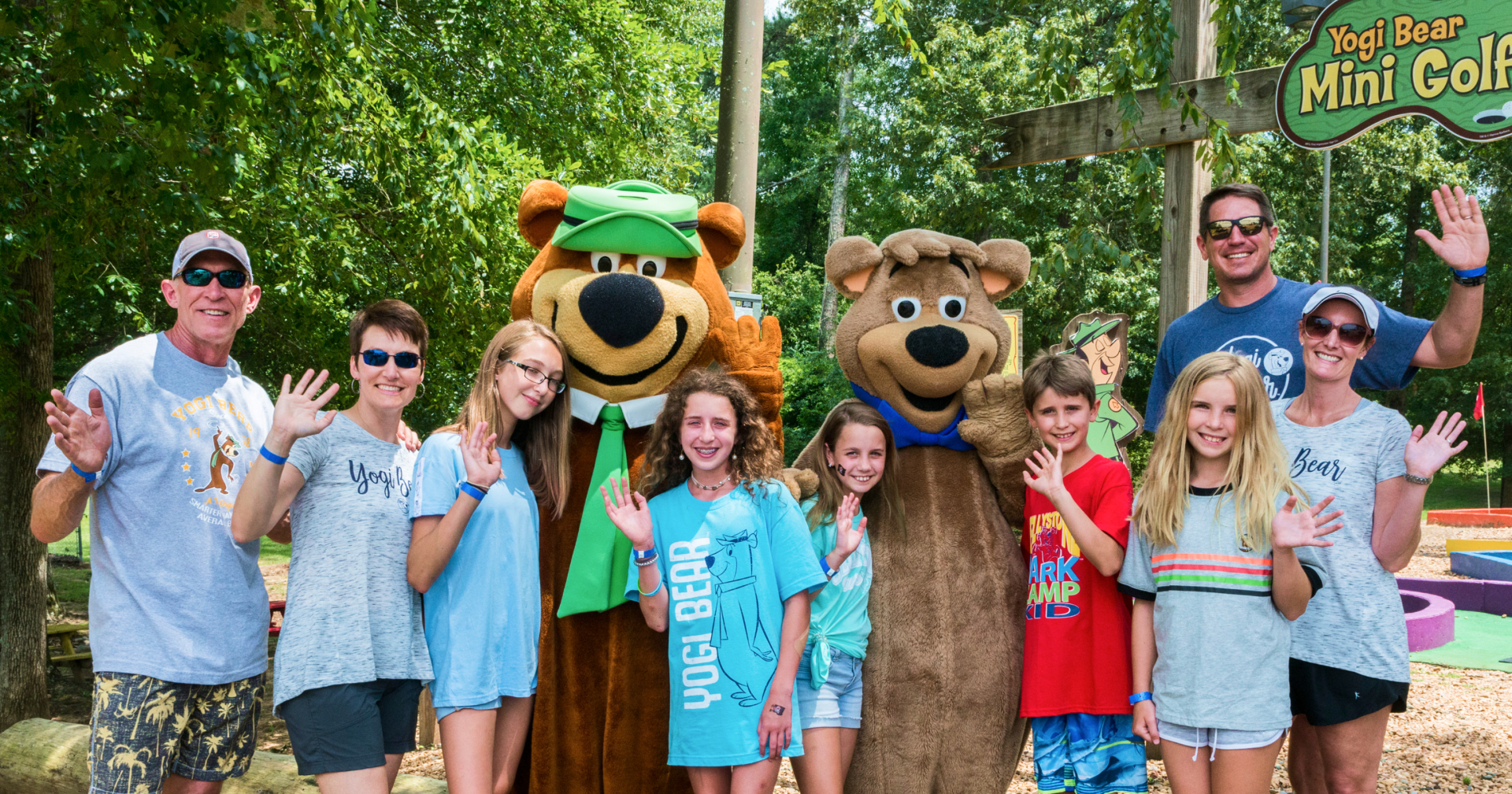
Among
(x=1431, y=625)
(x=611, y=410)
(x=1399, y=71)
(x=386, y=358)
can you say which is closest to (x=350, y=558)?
(x=386, y=358)

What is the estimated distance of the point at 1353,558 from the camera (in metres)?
3.09

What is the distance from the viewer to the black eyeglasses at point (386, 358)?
121 inches

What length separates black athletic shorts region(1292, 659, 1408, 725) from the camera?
3061mm

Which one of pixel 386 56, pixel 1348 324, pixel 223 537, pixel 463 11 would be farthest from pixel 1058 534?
pixel 463 11

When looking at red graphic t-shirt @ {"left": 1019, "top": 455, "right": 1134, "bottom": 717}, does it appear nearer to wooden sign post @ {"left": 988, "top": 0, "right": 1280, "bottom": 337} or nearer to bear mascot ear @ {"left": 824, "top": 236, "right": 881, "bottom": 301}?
bear mascot ear @ {"left": 824, "top": 236, "right": 881, "bottom": 301}

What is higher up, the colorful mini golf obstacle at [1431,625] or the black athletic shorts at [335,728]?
the black athletic shorts at [335,728]

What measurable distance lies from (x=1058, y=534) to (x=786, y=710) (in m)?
1.08

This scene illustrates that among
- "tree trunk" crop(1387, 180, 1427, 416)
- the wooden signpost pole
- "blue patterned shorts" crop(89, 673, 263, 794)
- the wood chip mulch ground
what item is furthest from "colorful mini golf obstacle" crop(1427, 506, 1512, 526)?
"blue patterned shorts" crop(89, 673, 263, 794)

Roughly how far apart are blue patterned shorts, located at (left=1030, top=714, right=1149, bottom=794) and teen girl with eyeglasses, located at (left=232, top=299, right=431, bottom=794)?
193 cm

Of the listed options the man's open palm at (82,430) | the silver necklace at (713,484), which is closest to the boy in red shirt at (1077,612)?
the silver necklace at (713,484)

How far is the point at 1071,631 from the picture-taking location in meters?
3.44

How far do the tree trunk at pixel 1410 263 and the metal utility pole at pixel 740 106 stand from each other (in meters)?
23.9

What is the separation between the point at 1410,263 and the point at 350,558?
2793cm

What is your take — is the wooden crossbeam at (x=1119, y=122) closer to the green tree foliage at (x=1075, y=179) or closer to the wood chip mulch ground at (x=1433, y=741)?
the wood chip mulch ground at (x=1433, y=741)
